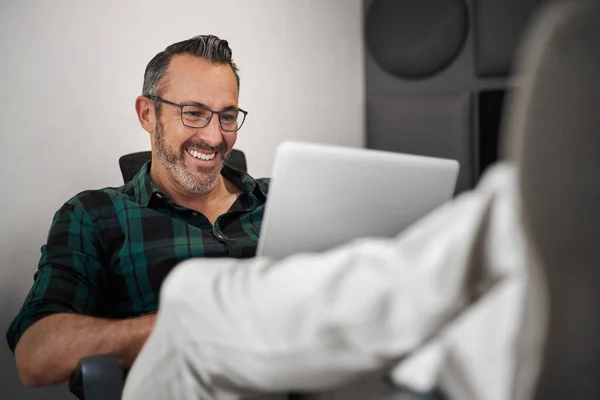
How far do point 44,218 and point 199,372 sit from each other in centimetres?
137

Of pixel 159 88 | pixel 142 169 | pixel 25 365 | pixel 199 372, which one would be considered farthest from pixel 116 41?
pixel 199 372

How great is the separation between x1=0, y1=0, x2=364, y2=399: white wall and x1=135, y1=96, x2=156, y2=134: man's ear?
11.1 inches

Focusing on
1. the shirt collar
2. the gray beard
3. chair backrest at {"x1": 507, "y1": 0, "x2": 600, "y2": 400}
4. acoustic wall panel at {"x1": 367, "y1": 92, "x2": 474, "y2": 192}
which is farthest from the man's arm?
acoustic wall panel at {"x1": 367, "y1": 92, "x2": 474, "y2": 192}

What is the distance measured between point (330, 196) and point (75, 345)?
0.57m

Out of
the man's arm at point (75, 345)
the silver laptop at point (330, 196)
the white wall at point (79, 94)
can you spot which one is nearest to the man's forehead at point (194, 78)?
the white wall at point (79, 94)

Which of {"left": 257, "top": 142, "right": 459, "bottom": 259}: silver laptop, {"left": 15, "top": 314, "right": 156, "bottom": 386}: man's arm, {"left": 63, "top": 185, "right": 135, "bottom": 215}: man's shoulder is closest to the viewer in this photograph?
{"left": 257, "top": 142, "right": 459, "bottom": 259}: silver laptop

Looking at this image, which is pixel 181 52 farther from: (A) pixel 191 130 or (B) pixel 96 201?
(B) pixel 96 201

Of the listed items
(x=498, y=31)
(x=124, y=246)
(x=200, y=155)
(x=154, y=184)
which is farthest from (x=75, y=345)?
(x=498, y=31)

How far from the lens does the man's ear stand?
1.68m

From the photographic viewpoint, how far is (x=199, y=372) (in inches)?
25.6

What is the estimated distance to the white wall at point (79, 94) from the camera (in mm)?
1755

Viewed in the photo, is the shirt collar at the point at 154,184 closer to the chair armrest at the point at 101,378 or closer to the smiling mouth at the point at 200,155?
the smiling mouth at the point at 200,155

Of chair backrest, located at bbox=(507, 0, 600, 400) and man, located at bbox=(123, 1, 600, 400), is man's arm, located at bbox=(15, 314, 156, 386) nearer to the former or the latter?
man, located at bbox=(123, 1, 600, 400)

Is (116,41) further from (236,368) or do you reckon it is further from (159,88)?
(236,368)
